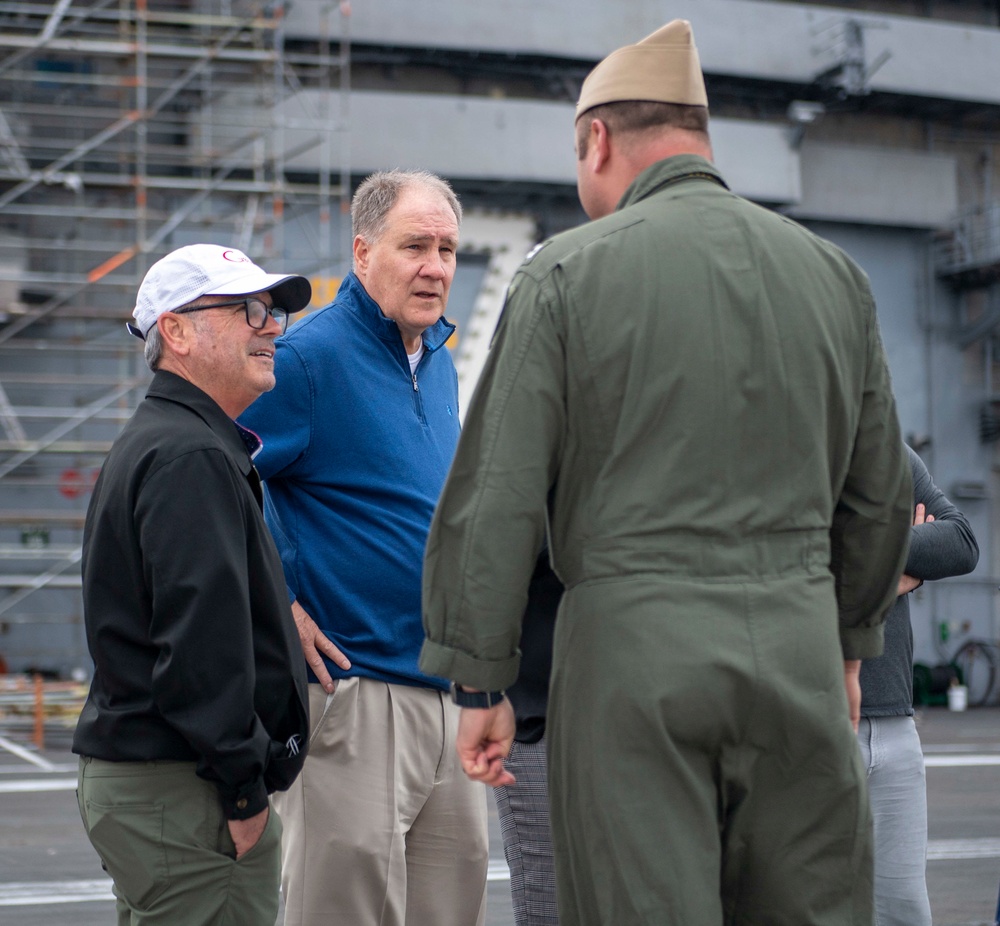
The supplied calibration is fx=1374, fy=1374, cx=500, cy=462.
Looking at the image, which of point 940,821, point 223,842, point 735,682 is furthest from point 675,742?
point 940,821

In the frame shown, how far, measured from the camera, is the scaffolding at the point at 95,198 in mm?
15523

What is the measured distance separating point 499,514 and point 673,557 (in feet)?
0.98

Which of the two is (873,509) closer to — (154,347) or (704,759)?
(704,759)

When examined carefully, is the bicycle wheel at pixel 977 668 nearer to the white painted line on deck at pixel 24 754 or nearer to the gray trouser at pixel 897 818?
the white painted line on deck at pixel 24 754

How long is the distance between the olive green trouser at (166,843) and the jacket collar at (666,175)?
1.39 m

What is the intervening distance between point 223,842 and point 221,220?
14.7 metres

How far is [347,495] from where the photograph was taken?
347cm

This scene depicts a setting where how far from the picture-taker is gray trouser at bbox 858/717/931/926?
12.7ft

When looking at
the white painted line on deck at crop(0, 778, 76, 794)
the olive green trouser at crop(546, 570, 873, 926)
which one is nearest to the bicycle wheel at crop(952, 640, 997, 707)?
the white painted line on deck at crop(0, 778, 76, 794)

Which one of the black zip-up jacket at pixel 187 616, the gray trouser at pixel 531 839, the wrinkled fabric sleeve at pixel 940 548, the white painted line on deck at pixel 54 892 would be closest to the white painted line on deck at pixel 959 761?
the white painted line on deck at pixel 54 892

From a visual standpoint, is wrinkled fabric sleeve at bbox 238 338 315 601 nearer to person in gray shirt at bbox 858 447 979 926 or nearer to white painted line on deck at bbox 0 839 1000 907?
person in gray shirt at bbox 858 447 979 926

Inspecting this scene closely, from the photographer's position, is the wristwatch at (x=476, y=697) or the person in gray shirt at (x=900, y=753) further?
the person in gray shirt at (x=900, y=753)

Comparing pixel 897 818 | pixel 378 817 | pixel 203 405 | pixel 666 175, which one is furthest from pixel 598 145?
pixel 897 818

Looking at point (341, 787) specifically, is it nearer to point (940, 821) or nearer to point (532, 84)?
point (940, 821)
